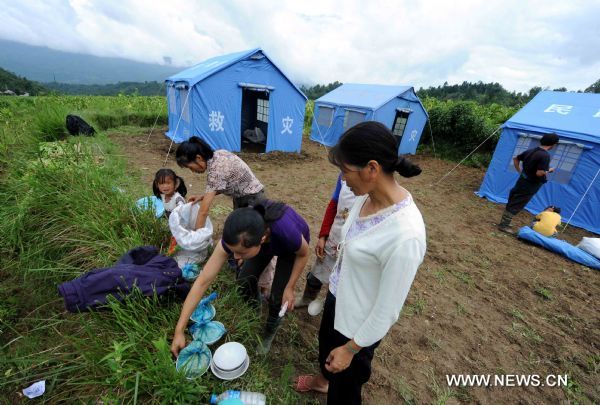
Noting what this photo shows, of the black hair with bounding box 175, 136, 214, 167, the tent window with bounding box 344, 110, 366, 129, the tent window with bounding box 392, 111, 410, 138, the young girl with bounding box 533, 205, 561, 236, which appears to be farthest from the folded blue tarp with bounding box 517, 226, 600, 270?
the tent window with bounding box 392, 111, 410, 138

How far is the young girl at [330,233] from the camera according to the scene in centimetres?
199

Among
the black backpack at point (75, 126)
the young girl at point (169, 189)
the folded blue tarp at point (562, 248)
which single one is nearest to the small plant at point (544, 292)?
the folded blue tarp at point (562, 248)

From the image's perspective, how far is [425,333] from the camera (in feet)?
8.20

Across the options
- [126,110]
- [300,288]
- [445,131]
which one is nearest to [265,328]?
[300,288]

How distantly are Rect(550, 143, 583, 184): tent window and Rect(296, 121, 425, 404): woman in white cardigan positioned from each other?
678cm

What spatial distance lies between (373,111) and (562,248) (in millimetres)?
6316

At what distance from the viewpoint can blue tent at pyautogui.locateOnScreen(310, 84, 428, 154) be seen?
9.43m

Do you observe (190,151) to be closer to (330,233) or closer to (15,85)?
(330,233)

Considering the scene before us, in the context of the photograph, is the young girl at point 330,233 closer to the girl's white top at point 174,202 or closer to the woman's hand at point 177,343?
the woman's hand at point 177,343

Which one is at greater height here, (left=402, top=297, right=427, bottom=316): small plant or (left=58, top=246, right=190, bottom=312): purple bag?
(left=58, top=246, right=190, bottom=312): purple bag

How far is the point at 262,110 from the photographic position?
9.73m

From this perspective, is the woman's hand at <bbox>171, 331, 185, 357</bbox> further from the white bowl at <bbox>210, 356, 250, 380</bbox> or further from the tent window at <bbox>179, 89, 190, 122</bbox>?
the tent window at <bbox>179, 89, 190, 122</bbox>

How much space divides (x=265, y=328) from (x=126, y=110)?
1270 centimetres

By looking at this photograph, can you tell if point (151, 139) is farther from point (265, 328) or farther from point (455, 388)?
point (455, 388)
